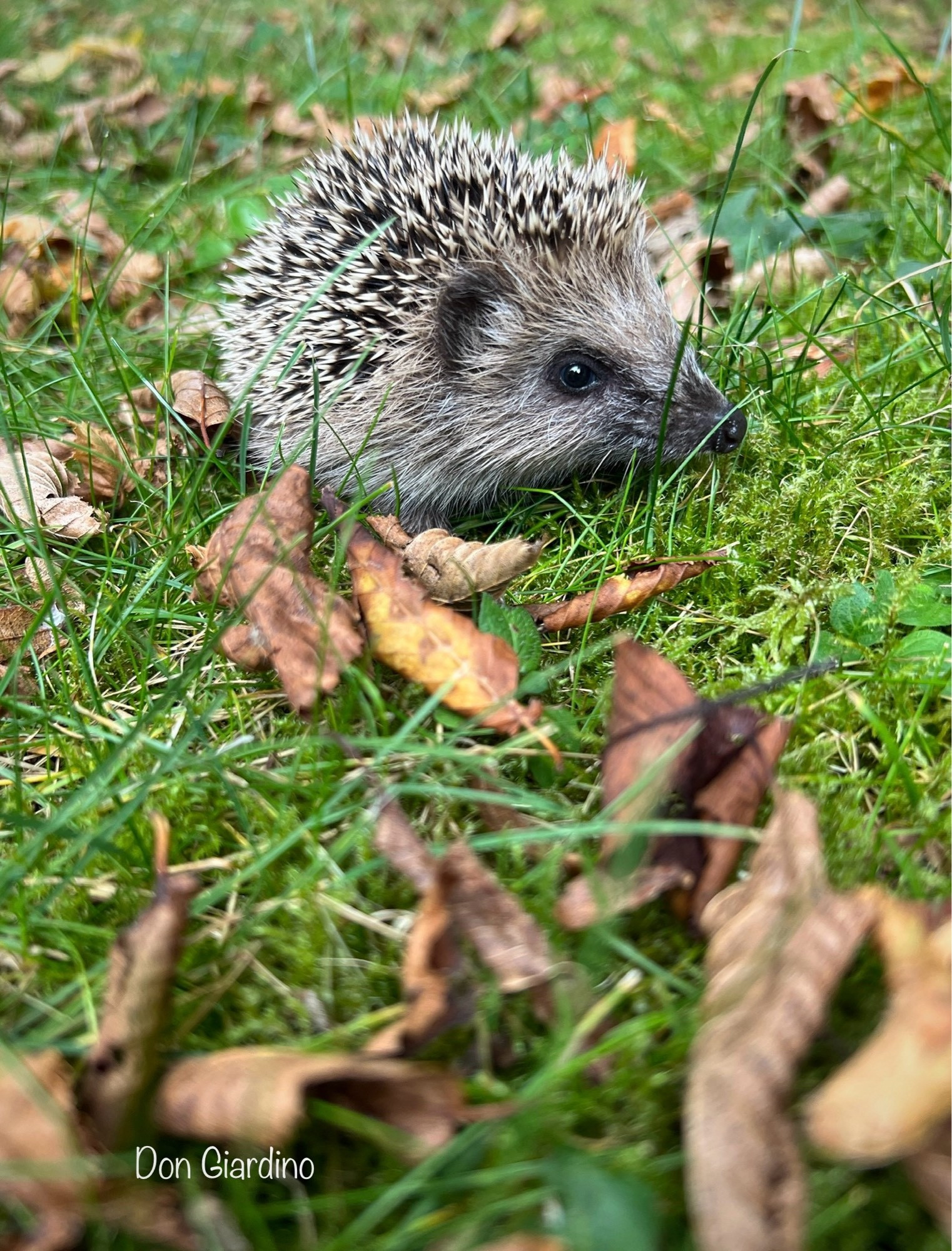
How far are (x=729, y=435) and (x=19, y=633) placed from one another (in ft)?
7.52

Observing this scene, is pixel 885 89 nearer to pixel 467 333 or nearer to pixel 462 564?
pixel 467 333

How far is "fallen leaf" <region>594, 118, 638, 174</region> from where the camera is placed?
17.3ft

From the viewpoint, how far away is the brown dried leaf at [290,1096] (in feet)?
4.97

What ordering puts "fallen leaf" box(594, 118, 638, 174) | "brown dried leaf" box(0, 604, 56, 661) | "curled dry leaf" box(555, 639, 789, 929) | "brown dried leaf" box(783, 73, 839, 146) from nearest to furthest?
"curled dry leaf" box(555, 639, 789, 929) < "brown dried leaf" box(0, 604, 56, 661) < "brown dried leaf" box(783, 73, 839, 146) < "fallen leaf" box(594, 118, 638, 174)

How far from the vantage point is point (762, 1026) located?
61.0 inches

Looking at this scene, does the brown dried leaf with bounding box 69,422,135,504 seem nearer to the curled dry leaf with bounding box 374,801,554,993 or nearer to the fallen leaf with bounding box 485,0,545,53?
the curled dry leaf with bounding box 374,801,554,993

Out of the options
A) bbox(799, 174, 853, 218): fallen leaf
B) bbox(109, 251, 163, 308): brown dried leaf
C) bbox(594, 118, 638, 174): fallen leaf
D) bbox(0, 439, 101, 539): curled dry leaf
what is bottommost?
bbox(0, 439, 101, 539): curled dry leaf

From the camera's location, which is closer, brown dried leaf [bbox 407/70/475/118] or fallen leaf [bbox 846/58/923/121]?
fallen leaf [bbox 846/58/923/121]

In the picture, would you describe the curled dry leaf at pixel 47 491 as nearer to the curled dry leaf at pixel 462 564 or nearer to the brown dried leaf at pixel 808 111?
the curled dry leaf at pixel 462 564

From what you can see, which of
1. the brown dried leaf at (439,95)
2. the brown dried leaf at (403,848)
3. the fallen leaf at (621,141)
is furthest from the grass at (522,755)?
the brown dried leaf at (439,95)

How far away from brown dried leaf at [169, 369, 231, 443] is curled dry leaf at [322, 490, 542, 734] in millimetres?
1348

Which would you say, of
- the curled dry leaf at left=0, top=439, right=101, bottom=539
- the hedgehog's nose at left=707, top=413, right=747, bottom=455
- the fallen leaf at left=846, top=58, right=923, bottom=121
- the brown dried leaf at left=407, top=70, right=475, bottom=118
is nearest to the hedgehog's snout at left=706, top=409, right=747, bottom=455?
the hedgehog's nose at left=707, top=413, right=747, bottom=455

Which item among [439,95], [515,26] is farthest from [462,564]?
[515,26]

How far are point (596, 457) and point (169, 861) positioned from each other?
2.16 m
